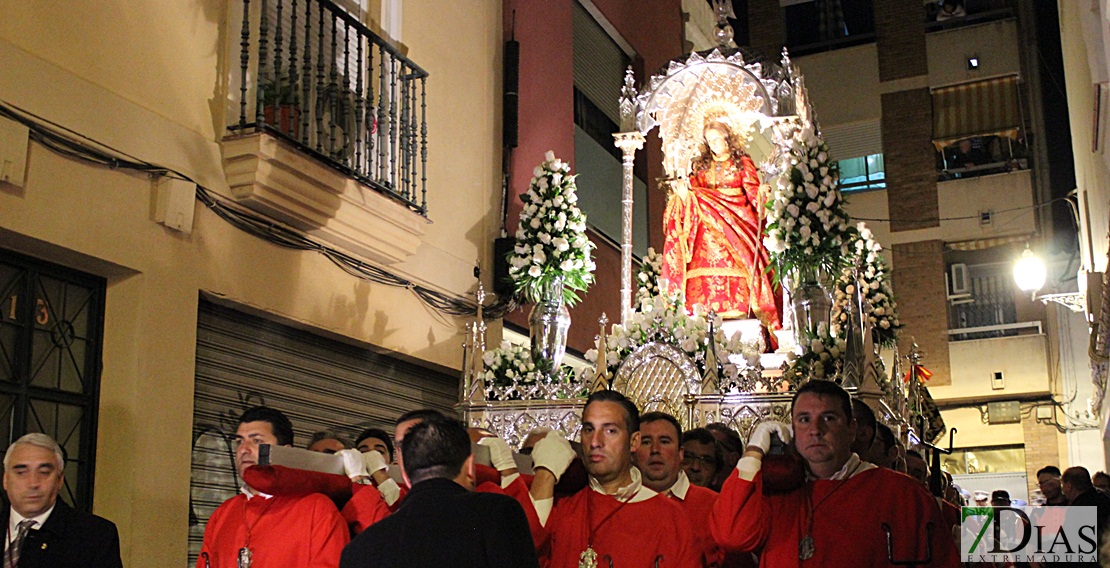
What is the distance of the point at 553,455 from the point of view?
448cm


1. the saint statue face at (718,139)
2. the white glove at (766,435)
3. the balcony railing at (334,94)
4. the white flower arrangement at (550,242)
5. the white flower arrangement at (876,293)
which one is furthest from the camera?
the white flower arrangement at (876,293)

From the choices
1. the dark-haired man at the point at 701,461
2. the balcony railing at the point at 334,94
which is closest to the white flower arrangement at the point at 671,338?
the balcony railing at the point at 334,94

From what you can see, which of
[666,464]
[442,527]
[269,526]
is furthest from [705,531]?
[442,527]

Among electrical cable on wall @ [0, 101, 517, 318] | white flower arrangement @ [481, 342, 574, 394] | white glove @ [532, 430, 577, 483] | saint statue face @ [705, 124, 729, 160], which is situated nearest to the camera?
white glove @ [532, 430, 577, 483]

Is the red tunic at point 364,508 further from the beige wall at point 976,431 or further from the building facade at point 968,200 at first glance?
the beige wall at point 976,431

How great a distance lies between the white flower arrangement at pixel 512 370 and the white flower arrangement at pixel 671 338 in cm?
37

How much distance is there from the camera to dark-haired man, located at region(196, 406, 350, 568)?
4.52 m

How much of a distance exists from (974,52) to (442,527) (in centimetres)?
1973

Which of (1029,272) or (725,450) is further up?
(1029,272)

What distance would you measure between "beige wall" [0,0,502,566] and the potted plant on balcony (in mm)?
327

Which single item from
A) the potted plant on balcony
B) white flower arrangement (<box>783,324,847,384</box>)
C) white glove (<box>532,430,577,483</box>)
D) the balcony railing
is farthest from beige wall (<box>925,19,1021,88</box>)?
white glove (<box>532,430,577,483</box>)

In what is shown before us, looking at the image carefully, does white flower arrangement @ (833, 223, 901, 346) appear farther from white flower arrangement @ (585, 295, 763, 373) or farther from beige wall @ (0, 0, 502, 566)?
beige wall @ (0, 0, 502, 566)

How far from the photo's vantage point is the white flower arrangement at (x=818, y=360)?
8.06 metres

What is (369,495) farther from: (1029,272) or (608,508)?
(1029,272)
